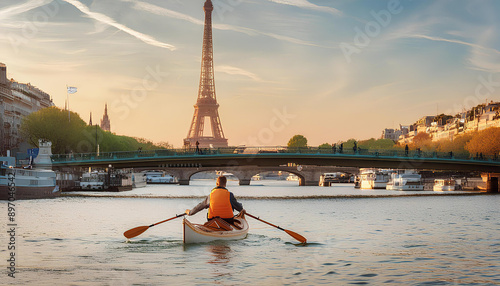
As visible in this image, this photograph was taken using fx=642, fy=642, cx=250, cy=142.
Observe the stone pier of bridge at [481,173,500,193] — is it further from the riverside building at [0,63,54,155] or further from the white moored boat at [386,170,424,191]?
the riverside building at [0,63,54,155]

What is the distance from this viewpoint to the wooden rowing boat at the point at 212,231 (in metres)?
23.2

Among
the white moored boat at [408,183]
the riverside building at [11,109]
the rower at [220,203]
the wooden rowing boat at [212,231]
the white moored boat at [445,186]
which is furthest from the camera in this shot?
the white moored boat at [408,183]

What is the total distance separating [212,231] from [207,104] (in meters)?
143

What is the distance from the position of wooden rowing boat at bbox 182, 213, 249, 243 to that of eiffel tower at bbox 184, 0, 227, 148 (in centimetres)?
13793

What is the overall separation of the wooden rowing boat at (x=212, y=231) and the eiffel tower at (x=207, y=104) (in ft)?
453

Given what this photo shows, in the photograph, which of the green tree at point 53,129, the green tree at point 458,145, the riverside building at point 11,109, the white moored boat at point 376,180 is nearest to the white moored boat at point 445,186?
the white moored boat at point 376,180

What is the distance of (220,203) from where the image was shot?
23.7m

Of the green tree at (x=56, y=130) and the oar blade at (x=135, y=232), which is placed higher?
the green tree at (x=56, y=130)

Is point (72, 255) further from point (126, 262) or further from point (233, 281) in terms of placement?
point (233, 281)

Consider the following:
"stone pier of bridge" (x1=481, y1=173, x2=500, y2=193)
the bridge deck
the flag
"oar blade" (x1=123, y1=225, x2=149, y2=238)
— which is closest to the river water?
"oar blade" (x1=123, y1=225, x2=149, y2=238)

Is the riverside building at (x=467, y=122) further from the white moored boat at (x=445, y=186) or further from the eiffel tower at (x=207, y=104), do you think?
the eiffel tower at (x=207, y=104)

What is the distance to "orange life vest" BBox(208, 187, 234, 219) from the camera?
23422 millimetres

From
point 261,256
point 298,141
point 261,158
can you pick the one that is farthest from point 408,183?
point 261,256

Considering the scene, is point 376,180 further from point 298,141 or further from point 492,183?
point 298,141
